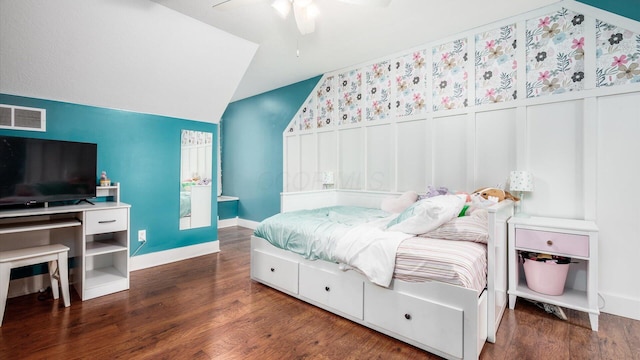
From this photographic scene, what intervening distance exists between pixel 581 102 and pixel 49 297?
4954 mm

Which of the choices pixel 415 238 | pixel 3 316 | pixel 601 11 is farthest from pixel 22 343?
pixel 601 11

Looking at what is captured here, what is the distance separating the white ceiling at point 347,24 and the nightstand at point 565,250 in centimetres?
197

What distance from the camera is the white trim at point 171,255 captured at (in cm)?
326

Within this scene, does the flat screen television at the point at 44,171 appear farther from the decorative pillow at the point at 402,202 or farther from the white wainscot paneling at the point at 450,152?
the white wainscot paneling at the point at 450,152

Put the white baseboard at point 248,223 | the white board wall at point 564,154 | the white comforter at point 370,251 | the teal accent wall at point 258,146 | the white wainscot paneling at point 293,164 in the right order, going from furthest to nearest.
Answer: the white baseboard at point 248,223 < the teal accent wall at point 258,146 < the white wainscot paneling at point 293,164 < the white board wall at point 564,154 < the white comforter at point 370,251

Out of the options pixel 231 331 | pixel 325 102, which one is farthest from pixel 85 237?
pixel 325 102

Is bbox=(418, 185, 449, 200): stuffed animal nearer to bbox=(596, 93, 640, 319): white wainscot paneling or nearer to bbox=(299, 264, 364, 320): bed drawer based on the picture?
bbox=(596, 93, 640, 319): white wainscot paneling

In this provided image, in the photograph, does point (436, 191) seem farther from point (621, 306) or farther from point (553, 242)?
point (621, 306)

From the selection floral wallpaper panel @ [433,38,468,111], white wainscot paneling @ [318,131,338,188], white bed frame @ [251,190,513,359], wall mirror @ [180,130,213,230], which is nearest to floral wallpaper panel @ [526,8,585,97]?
floral wallpaper panel @ [433,38,468,111]

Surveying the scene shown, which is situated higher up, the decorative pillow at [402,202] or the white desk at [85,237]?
the decorative pillow at [402,202]

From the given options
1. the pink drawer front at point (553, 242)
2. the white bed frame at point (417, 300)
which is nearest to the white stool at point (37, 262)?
the white bed frame at point (417, 300)

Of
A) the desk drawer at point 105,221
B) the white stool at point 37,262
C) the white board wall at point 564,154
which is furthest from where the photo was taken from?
the desk drawer at point 105,221

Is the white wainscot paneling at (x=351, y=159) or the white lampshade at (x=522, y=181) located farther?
the white wainscot paneling at (x=351, y=159)

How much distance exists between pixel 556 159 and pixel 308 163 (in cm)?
310
